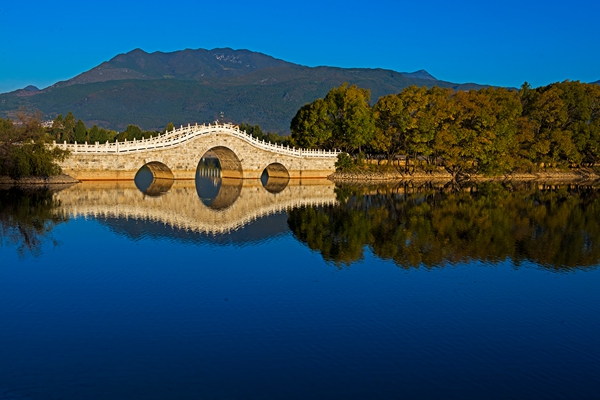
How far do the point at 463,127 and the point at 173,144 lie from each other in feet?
97.2

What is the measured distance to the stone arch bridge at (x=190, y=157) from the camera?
4472cm

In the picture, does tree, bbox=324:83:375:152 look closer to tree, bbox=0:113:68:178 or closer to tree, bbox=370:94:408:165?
tree, bbox=370:94:408:165

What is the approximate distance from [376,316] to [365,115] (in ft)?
149

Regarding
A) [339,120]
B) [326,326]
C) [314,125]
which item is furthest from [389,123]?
[326,326]

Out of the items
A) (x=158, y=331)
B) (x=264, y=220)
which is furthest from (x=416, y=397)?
(x=264, y=220)

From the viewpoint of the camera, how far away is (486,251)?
23016 mm

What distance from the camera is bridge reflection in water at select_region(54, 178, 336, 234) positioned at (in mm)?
29328

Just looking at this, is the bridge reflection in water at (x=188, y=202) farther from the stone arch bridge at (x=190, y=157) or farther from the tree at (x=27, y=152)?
the tree at (x=27, y=152)

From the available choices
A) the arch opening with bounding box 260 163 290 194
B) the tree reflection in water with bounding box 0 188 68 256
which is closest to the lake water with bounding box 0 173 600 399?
the tree reflection in water with bounding box 0 188 68 256

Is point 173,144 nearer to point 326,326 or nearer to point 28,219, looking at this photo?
point 28,219

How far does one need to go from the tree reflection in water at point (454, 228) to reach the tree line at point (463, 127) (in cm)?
1608

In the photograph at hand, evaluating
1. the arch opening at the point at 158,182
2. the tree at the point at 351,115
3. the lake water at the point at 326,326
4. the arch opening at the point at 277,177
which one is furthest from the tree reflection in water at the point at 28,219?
the tree at the point at 351,115

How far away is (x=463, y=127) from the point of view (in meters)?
62.0

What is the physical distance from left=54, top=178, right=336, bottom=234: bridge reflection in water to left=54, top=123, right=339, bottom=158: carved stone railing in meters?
2.48
